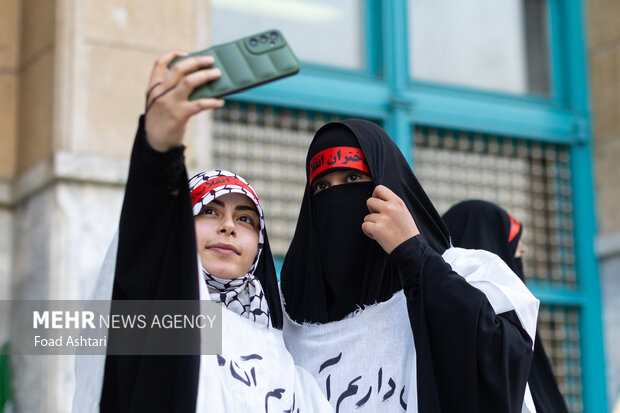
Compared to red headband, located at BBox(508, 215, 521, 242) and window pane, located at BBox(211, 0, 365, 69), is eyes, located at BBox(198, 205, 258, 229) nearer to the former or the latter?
red headband, located at BBox(508, 215, 521, 242)

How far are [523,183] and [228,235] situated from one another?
377cm

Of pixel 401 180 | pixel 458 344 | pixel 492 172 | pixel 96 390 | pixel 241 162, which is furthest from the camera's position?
pixel 492 172

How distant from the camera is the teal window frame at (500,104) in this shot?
5.37m

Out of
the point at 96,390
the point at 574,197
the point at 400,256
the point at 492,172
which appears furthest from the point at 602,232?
the point at 96,390

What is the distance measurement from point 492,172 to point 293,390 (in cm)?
365

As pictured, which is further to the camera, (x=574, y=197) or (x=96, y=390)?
(x=574, y=197)

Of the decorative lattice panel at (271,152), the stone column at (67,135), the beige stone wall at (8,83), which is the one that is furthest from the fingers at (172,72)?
the decorative lattice panel at (271,152)

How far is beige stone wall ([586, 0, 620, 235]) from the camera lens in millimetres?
5801

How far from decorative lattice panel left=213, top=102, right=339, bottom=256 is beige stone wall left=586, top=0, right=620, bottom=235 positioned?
1713 mm

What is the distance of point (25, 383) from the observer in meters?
4.23

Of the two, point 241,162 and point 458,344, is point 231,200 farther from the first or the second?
point 241,162

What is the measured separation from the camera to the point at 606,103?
5855mm

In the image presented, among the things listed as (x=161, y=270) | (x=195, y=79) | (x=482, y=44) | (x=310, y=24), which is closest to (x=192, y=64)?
(x=195, y=79)

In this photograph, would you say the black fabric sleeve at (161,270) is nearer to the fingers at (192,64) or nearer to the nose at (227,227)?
the fingers at (192,64)
